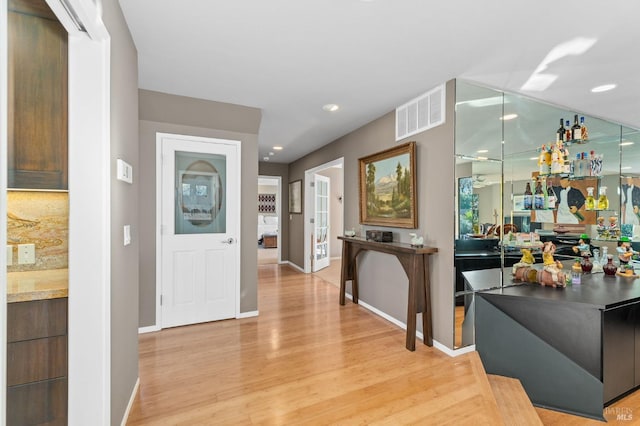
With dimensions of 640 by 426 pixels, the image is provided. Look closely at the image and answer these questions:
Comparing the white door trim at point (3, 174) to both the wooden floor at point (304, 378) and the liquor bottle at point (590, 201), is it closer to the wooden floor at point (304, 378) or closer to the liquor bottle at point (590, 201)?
the wooden floor at point (304, 378)

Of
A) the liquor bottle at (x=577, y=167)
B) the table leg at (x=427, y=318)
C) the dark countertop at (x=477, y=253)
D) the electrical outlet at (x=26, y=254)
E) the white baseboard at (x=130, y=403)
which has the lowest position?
the white baseboard at (x=130, y=403)

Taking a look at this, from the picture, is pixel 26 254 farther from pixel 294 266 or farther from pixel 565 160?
pixel 294 266

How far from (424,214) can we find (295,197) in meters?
4.07

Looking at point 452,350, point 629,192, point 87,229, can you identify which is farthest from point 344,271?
point 629,192

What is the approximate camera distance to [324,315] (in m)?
3.72

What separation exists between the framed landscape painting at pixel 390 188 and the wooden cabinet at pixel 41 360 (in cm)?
290

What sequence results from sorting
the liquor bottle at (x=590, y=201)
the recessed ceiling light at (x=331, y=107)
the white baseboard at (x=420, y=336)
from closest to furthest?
the white baseboard at (x=420, y=336), the liquor bottle at (x=590, y=201), the recessed ceiling light at (x=331, y=107)

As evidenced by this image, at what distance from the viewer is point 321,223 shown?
21.5 ft

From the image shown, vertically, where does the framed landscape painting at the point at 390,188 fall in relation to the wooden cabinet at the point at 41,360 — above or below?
above

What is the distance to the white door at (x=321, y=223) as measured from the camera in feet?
20.6

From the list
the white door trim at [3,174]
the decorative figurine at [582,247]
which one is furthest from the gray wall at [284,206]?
the white door trim at [3,174]

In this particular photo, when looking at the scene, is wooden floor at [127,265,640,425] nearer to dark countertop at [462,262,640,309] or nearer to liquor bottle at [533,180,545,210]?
dark countertop at [462,262,640,309]

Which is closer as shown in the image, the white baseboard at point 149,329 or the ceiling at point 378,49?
the ceiling at point 378,49

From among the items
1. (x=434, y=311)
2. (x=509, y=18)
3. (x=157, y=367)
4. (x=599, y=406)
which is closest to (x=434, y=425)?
(x=599, y=406)
